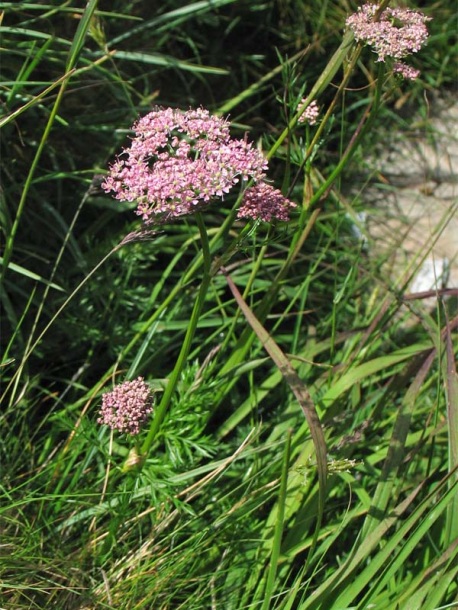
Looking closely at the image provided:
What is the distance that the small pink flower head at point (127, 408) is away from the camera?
4.71 feet

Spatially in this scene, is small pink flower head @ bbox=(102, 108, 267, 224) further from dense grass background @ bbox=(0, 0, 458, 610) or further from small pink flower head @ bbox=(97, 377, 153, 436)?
small pink flower head @ bbox=(97, 377, 153, 436)

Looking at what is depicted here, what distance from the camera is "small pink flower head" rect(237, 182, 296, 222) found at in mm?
1358

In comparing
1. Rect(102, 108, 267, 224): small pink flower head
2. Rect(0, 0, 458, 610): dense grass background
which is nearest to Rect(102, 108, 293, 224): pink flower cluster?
Rect(102, 108, 267, 224): small pink flower head

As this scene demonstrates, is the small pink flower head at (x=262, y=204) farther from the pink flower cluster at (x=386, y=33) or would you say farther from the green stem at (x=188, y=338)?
the pink flower cluster at (x=386, y=33)

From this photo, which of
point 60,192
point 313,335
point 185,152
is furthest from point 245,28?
point 185,152

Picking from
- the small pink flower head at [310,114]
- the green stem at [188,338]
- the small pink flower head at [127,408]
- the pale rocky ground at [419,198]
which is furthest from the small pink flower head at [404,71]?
the pale rocky ground at [419,198]

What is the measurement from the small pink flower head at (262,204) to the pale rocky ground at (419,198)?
149cm

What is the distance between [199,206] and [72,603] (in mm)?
952

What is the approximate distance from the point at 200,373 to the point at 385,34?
0.86 meters

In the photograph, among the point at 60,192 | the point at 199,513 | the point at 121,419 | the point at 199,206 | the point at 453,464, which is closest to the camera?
the point at 199,206

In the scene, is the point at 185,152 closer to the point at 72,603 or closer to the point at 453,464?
the point at 453,464

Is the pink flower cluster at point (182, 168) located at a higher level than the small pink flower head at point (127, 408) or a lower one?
higher

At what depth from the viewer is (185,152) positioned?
129 centimetres

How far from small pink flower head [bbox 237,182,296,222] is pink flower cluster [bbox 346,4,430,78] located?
13.4 inches
